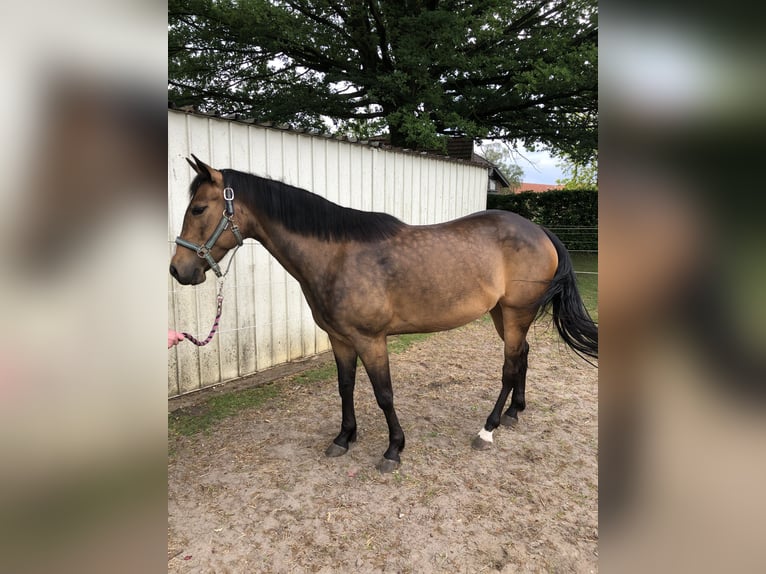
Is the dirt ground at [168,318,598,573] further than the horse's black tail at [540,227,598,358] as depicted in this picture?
No

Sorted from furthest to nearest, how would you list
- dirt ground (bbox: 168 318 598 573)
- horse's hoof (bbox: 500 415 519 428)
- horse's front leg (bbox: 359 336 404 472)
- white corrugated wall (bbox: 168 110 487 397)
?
1. white corrugated wall (bbox: 168 110 487 397)
2. horse's hoof (bbox: 500 415 519 428)
3. horse's front leg (bbox: 359 336 404 472)
4. dirt ground (bbox: 168 318 598 573)

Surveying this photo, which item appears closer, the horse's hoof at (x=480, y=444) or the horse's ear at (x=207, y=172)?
the horse's ear at (x=207, y=172)

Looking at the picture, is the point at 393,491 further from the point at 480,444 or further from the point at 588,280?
the point at 588,280

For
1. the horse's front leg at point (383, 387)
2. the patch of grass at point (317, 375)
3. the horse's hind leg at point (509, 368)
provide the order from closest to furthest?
the horse's front leg at point (383, 387), the horse's hind leg at point (509, 368), the patch of grass at point (317, 375)

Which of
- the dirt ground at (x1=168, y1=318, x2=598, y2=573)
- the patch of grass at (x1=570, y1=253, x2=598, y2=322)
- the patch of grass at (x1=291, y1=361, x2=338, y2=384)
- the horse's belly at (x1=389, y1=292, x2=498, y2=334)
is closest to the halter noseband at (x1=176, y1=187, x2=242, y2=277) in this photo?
the horse's belly at (x1=389, y1=292, x2=498, y2=334)

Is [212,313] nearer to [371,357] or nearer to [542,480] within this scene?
[371,357]

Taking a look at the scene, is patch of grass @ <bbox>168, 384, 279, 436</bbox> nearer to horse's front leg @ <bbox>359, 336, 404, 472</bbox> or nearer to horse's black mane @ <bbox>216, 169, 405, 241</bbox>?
horse's front leg @ <bbox>359, 336, 404, 472</bbox>

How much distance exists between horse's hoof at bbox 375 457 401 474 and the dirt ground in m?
0.04

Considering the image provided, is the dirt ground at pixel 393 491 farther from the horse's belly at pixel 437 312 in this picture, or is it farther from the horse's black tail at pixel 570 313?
the horse's belly at pixel 437 312

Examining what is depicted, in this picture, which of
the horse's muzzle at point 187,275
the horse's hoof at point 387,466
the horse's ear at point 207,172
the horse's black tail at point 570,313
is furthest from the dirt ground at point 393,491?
the horse's ear at point 207,172

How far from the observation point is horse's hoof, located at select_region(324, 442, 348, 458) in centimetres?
282

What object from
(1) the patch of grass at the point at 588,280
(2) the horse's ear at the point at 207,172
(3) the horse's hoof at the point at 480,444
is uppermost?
(2) the horse's ear at the point at 207,172

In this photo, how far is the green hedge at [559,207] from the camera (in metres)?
13.5

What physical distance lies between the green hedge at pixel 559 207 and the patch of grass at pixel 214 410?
11.4 m
